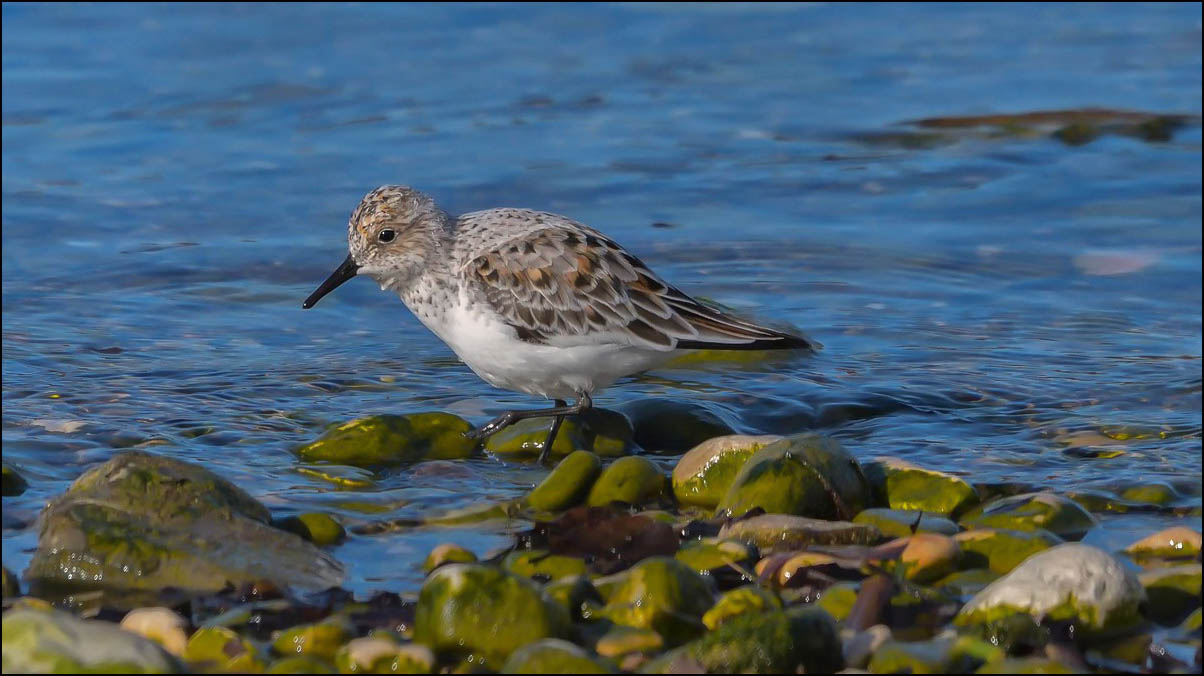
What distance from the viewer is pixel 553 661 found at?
166 inches

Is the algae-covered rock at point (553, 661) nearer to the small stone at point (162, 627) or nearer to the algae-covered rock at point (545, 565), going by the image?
the algae-covered rock at point (545, 565)

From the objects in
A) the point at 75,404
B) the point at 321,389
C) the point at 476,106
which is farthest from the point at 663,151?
the point at 75,404

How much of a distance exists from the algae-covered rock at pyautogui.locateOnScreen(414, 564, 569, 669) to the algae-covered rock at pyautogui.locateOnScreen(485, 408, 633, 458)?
222 cm

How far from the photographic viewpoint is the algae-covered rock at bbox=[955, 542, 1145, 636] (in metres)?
4.60

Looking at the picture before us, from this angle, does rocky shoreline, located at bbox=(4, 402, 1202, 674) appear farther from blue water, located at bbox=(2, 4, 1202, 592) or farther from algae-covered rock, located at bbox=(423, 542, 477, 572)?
blue water, located at bbox=(2, 4, 1202, 592)

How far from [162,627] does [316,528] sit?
1060 millimetres

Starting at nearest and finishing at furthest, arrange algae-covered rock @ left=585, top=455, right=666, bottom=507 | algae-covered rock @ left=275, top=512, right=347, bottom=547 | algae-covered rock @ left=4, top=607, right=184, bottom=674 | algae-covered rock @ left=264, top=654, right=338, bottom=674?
1. algae-covered rock @ left=4, top=607, right=184, bottom=674
2. algae-covered rock @ left=264, top=654, right=338, bottom=674
3. algae-covered rock @ left=275, top=512, right=347, bottom=547
4. algae-covered rock @ left=585, top=455, right=666, bottom=507

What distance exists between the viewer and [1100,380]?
7.70 m

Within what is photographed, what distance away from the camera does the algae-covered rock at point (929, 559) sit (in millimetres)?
5066

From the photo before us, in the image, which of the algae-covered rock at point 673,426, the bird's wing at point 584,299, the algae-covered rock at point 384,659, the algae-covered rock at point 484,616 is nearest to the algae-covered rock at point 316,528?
the algae-covered rock at point 484,616

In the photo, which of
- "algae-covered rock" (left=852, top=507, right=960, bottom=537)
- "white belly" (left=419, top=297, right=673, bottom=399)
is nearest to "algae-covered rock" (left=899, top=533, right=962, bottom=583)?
"algae-covered rock" (left=852, top=507, right=960, bottom=537)

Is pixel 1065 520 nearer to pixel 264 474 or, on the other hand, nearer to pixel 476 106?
pixel 264 474

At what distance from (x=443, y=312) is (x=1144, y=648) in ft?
11.5

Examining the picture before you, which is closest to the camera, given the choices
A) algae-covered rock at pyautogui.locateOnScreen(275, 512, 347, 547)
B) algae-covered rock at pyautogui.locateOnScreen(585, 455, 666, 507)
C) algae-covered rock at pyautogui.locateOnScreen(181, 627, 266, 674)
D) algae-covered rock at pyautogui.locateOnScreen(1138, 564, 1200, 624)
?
algae-covered rock at pyautogui.locateOnScreen(181, 627, 266, 674)
